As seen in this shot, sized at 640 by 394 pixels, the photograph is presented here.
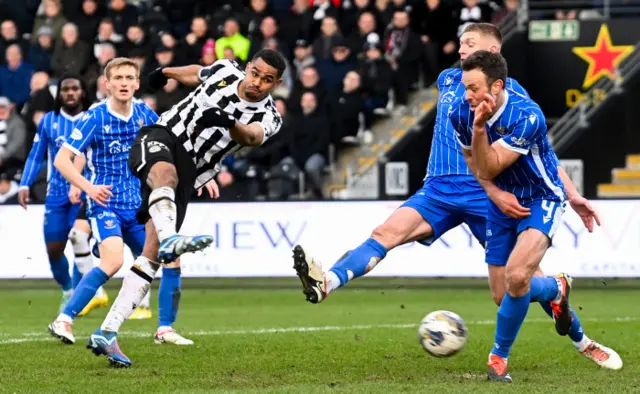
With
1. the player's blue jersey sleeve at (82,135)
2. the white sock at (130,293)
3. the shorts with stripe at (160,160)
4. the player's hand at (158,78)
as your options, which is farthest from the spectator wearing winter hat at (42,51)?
the white sock at (130,293)

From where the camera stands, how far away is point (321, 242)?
56.4 feet

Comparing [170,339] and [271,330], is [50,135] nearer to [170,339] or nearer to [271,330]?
[271,330]

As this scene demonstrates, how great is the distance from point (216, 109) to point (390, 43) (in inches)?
516

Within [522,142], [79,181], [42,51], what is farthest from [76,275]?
[42,51]

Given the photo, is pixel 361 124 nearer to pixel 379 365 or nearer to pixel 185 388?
pixel 379 365

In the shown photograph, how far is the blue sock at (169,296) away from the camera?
34.0 ft

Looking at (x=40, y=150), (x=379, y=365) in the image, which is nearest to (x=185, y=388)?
(x=379, y=365)

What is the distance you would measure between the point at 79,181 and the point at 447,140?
269 cm

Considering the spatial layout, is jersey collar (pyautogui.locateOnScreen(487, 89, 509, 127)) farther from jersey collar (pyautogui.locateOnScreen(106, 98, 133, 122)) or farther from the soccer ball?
Answer: jersey collar (pyautogui.locateOnScreen(106, 98, 133, 122))

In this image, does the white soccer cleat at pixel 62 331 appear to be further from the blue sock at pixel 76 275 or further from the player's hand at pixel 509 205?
the player's hand at pixel 509 205

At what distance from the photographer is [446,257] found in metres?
16.9

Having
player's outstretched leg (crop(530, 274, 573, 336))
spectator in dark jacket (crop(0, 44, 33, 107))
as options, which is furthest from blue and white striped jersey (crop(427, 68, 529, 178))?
spectator in dark jacket (crop(0, 44, 33, 107))

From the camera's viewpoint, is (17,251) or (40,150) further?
(17,251)

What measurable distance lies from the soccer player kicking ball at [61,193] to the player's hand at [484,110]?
593 centimetres
